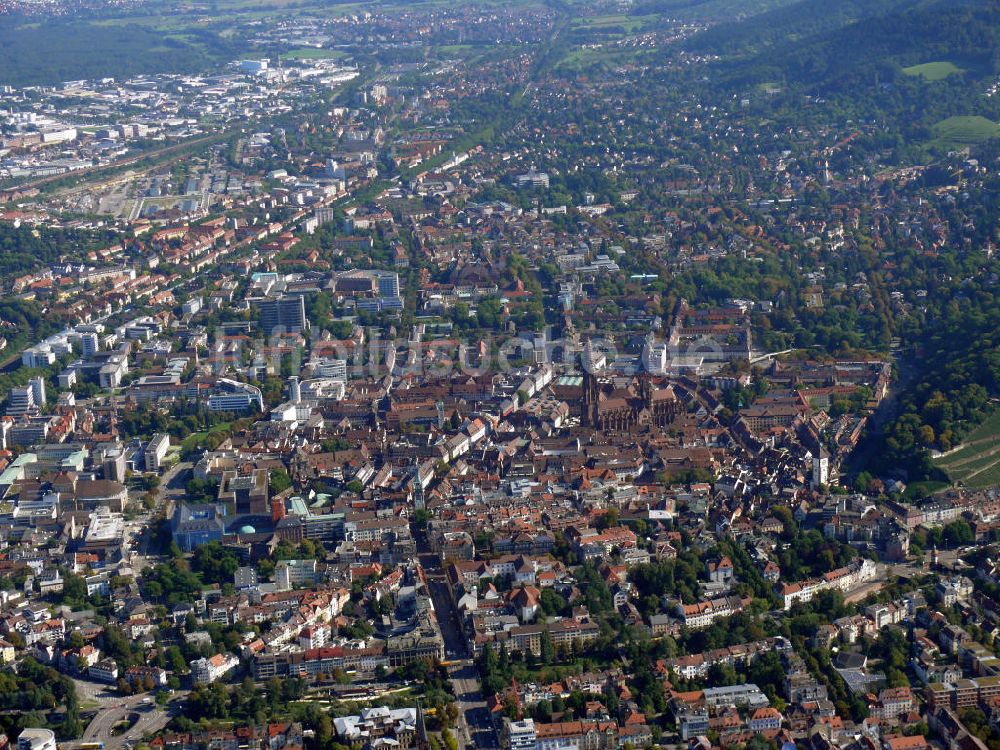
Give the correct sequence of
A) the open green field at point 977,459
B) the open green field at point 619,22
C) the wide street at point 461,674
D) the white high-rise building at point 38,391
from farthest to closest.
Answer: the open green field at point 619,22, the white high-rise building at point 38,391, the open green field at point 977,459, the wide street at point 461,674

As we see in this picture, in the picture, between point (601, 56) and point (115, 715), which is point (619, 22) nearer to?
point (601, 56)

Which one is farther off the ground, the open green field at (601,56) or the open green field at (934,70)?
the open green field at (934,70)

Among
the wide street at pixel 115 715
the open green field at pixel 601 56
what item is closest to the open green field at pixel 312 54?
the open green field at pixel 601 56

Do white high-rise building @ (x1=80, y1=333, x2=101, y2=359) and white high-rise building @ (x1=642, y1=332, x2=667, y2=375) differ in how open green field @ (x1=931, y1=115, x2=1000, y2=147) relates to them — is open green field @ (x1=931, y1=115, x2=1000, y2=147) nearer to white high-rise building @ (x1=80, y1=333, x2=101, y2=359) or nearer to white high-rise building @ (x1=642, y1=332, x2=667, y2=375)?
white high-rise building @ (x1=642, y1=332, x2=667, y2=375)

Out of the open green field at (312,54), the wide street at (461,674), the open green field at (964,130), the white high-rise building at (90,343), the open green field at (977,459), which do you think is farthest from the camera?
the open green field at (312,54)

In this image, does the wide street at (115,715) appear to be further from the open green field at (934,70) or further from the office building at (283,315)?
the open green field at (934,70)
